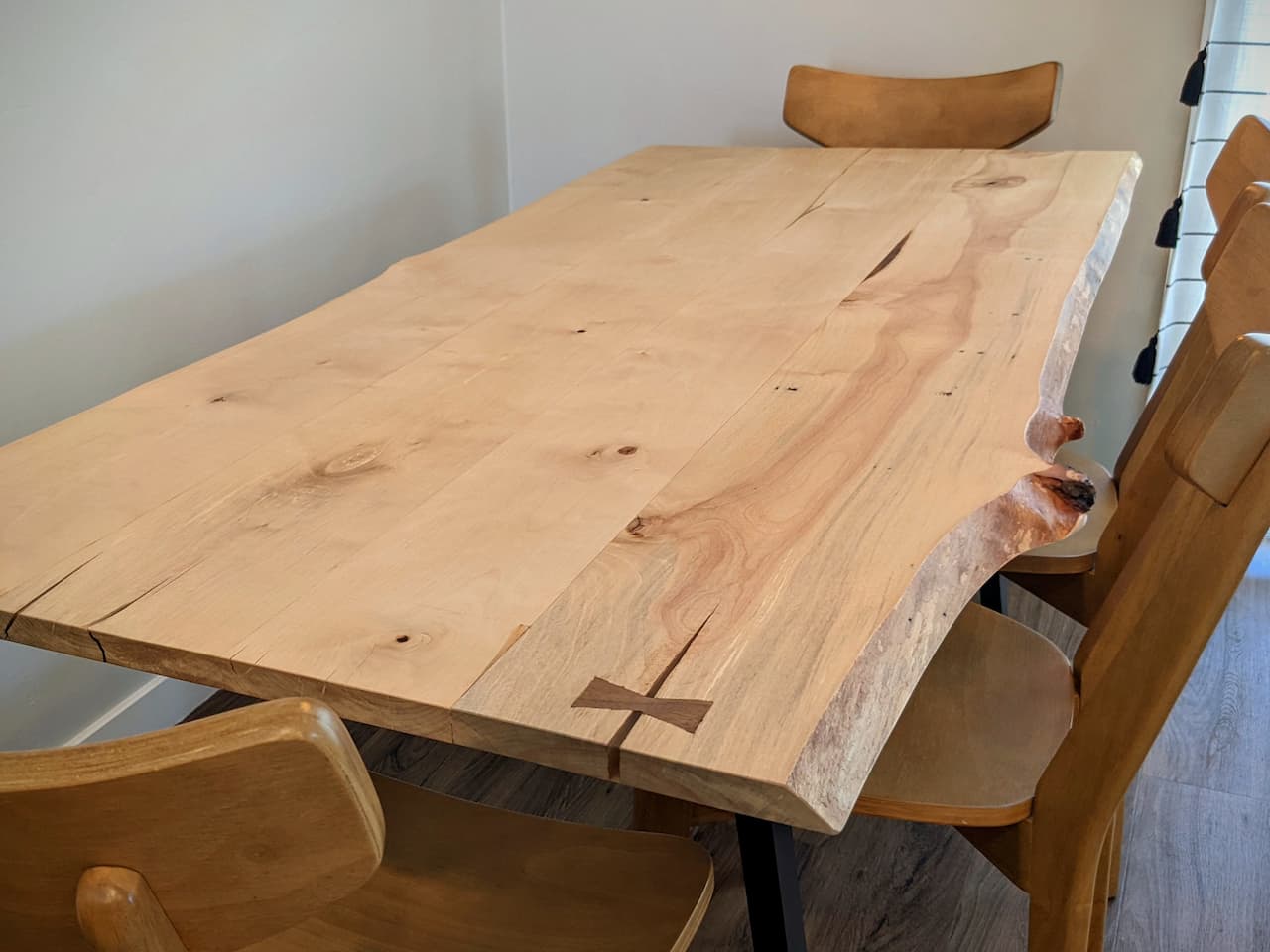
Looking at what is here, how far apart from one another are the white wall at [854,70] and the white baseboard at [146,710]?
1.51 meters

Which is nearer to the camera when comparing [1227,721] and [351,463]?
[351,463]

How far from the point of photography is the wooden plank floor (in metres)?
1.58

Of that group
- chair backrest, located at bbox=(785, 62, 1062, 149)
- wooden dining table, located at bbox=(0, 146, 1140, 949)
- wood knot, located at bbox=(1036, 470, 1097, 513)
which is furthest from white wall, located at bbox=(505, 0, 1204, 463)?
wood knot, located at bbox=(1036, 470, 1097, 513)

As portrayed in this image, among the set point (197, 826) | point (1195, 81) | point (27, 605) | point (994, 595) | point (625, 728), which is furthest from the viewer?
point (1195, 81)

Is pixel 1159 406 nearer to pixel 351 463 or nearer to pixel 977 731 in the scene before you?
pixel 977 731

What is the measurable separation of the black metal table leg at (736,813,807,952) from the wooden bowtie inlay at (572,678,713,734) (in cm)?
17

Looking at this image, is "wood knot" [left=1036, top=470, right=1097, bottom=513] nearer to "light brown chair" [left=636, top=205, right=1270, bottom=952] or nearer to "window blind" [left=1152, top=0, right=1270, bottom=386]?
"light brown chair" [left=636, top=205, right=1270, bottom=952]

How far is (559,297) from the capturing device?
148 cm

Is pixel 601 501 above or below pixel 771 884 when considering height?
above

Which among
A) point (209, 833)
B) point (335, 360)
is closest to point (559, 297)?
point (335, 360)

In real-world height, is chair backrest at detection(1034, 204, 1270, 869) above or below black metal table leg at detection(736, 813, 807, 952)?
above

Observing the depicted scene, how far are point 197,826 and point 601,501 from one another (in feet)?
1.54

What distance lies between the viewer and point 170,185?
1.92 metres

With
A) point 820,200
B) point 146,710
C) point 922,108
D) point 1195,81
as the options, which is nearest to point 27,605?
point 146,710
